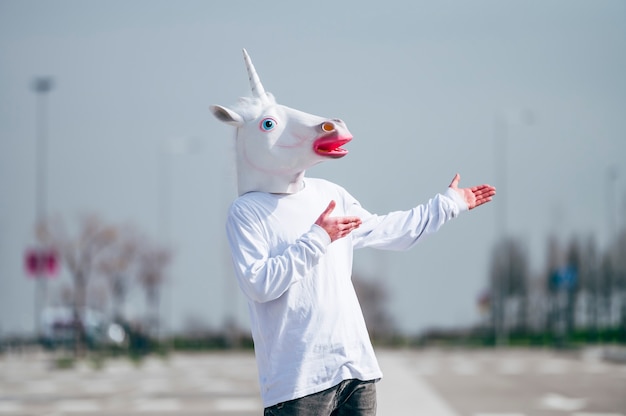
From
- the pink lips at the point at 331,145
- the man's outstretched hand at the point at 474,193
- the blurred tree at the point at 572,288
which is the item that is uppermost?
the pink lips at the point at 331,145

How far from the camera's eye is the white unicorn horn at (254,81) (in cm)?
486

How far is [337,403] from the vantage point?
4.38 metres

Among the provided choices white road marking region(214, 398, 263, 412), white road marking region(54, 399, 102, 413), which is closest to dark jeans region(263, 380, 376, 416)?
white road marking region(214, 398, 263, 412)

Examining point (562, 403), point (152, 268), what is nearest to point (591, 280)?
point (152, 268)

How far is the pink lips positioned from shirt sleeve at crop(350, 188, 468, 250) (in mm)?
362

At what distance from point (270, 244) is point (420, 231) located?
2.42 ft

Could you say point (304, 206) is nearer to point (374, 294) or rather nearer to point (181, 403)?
point (181, 403)

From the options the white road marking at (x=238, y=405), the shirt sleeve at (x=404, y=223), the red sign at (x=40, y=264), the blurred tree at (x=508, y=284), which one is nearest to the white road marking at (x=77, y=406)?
the white road marking at (x=238, y=405)

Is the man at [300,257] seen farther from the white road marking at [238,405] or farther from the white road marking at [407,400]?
the white road marking at [238,405]

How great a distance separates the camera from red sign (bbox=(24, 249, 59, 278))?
3469 centimetres

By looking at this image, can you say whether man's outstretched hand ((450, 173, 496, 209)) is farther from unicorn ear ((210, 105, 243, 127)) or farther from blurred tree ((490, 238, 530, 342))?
blurred tree ((490, 238, 530, 342))

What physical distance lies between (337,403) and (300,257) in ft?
2.06

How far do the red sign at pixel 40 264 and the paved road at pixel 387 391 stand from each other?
27.9 ft

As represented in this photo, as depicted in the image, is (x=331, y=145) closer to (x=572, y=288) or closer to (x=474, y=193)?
(x=474, y=193)
